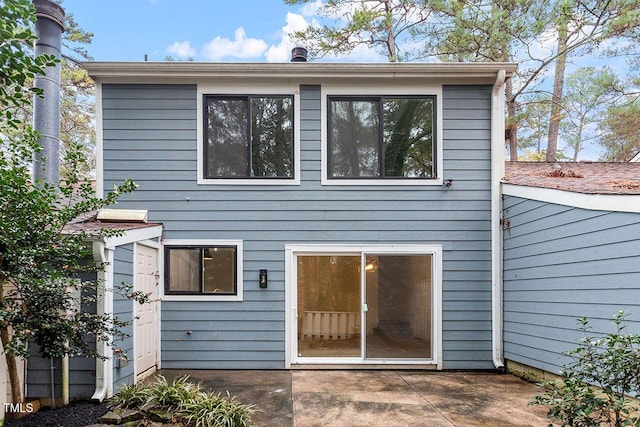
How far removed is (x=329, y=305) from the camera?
5.52 m

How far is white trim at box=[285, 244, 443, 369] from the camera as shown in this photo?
5441mm

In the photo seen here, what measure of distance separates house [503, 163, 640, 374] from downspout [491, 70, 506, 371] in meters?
0.09

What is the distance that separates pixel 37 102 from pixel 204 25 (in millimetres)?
10238

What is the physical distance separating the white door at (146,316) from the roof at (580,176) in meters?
4.86

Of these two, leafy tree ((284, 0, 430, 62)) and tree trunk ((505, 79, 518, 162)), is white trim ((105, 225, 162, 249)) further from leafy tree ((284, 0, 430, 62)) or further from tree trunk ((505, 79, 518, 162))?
tree trunk ((505, 79, 518, 162))

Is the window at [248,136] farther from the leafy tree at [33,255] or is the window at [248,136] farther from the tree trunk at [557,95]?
the tree trunk at [557,95]

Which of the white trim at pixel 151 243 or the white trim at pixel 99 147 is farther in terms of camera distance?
the white trim at pixel 99 147

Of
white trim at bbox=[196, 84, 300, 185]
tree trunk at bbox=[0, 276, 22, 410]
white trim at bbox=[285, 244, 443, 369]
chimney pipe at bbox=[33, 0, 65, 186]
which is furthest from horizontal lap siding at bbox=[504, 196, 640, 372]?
chimney pipe at bbox=[33, 0, 65, 186]

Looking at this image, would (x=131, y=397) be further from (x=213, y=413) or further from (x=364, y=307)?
(x=364, y=307)

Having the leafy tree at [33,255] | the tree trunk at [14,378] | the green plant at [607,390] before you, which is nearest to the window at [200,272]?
the leafy tree at [33,255]

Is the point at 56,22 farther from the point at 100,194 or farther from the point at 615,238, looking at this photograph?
the point at 615,238

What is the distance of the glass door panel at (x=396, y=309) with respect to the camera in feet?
17.9

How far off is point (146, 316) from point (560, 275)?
4.95 meters

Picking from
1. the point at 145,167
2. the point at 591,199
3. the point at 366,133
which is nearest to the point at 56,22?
the point at 145,167
